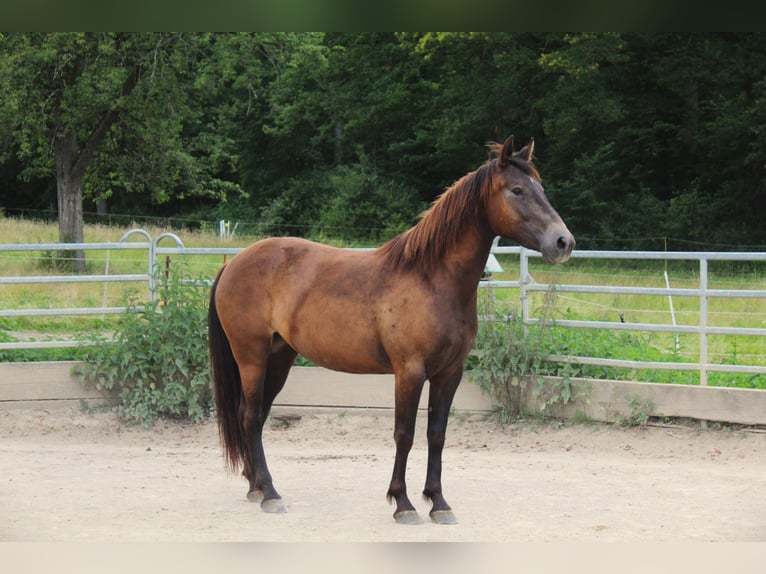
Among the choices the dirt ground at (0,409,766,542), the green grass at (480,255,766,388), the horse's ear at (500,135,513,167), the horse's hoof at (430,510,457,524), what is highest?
the horse's ear at (500,135,513,167)

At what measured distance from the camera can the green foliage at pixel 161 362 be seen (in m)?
7.00

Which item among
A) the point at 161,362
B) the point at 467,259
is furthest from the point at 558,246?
the point at 161,362

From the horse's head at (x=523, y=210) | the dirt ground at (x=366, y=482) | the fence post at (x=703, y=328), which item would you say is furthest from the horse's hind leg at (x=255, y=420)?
the fence post at (x=703, y=328)

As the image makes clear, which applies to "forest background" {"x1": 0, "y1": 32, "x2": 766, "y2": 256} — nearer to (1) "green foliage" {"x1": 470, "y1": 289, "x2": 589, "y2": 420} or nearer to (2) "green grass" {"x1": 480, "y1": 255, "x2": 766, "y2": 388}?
(2) "green grass" {"x1": 480, "y1": 255, "x2": 766, "y2": 388}

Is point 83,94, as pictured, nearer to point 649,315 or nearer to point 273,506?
point 649,315

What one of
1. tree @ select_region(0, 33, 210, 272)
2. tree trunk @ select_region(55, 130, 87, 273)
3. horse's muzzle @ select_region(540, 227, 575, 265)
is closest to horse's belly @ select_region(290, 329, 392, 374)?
horse's muzzle @ select_region(540, 227, 575, 265)

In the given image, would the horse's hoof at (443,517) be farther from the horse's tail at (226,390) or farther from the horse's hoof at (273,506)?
the horse's tail at (226,390)

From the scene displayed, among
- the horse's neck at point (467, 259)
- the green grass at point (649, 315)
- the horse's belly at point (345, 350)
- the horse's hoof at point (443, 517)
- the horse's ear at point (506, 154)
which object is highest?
the horse's ear at point (506, 154)

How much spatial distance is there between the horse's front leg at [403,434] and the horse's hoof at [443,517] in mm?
78

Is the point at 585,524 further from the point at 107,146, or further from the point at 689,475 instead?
the point at 107,146

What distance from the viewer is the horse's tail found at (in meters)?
4.97

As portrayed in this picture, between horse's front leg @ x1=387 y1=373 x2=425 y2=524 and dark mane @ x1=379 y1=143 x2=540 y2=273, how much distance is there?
0.57 metres

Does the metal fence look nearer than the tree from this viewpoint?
Yes

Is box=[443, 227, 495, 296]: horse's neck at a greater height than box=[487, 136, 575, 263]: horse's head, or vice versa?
box=[487, 136, 575, 263]: horse's head
